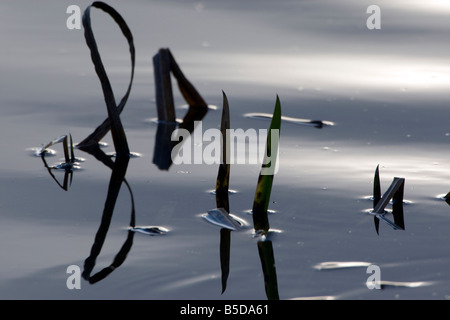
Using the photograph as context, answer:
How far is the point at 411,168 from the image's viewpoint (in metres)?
2.70

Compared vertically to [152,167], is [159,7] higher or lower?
higher

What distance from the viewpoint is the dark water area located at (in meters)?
1.88

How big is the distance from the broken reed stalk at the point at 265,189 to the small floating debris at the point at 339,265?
263 millimetres

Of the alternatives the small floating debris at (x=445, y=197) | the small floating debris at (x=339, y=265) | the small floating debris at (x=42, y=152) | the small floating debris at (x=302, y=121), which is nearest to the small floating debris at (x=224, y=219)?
the small floating debris at (x=339, y=265)

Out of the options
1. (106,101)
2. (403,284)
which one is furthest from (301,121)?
(403,284)

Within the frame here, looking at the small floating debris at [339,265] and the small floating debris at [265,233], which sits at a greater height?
the small floating debris at [265,233]

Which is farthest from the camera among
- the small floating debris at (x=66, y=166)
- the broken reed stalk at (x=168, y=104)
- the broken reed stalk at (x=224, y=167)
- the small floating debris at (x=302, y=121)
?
the small floating debris at (x=302, y=121)

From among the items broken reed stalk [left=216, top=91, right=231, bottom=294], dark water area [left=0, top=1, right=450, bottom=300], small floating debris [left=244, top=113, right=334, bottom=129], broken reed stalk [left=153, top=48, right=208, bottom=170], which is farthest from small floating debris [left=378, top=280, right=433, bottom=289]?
A: small floating debris [left=244, top=113, right=334, bottom=129]

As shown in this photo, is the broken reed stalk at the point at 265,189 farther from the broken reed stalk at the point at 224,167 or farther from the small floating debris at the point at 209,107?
the small floating debris at the point at 209,107

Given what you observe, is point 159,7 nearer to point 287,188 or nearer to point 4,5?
point 4,5

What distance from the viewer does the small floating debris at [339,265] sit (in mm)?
1902
